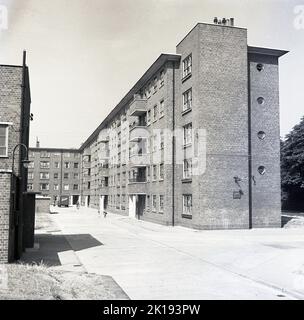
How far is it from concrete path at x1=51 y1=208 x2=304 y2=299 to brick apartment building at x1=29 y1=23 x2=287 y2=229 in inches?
217

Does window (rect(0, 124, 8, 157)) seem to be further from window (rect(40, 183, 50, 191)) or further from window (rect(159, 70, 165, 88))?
window (rect(40, 183, 50, 191))

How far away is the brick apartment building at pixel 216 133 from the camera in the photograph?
2927cm

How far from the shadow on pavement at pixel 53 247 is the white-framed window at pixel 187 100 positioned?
42.5ft

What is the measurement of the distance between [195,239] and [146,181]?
16.4 meters

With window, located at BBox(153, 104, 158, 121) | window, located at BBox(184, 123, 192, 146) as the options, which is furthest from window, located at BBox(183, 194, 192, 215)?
window, located at BBox(153, 104, 158, 121)

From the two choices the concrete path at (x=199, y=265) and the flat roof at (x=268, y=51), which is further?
the flat roof at (x=268, y=51)

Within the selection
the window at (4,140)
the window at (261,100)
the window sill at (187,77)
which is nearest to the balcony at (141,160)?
the window sill at (187,77)

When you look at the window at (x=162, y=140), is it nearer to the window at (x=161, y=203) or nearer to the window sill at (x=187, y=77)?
the window at (x=161, y=203)

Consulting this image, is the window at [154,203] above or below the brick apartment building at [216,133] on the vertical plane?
below

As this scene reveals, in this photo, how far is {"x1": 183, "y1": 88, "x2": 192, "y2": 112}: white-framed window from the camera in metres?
31.6

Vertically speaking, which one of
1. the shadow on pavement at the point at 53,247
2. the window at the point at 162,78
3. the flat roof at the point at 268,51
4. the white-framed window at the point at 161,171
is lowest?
the shadow on pavement at the point at 53,247

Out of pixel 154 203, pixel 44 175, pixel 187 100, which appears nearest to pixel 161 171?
pixel 154 203
